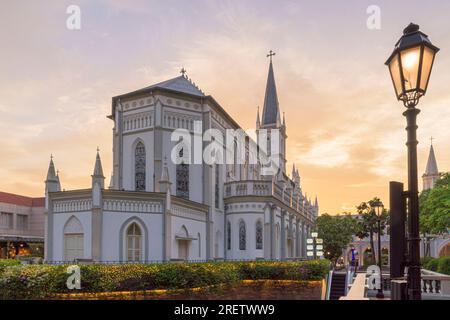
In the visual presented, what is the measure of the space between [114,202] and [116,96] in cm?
1160

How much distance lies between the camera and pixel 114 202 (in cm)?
2794

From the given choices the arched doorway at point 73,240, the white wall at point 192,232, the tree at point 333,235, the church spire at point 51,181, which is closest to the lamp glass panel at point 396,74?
the arched doorway at point 73,240

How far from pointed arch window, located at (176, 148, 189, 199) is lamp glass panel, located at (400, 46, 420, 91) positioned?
3044cm

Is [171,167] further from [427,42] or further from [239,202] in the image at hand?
[427,42]

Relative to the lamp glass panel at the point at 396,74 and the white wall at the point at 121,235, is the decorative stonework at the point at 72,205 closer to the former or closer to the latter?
the white wall at the point at 121,235

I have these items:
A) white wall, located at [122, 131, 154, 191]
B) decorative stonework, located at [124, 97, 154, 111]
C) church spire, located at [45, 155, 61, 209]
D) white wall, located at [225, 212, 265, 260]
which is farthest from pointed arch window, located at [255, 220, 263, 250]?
church spire, located at [45, 155, 61, 209]

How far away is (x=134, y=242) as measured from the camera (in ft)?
93.1

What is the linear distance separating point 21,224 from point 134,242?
61616 millimetres

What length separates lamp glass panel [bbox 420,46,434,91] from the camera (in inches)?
210

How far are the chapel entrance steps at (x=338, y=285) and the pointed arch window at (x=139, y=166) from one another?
15889 mm

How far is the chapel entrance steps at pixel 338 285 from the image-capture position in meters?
33.0

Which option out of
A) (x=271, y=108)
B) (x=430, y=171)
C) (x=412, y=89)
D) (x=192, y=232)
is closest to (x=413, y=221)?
(x=412, y=89)

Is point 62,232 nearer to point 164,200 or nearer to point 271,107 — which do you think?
point 164,200
